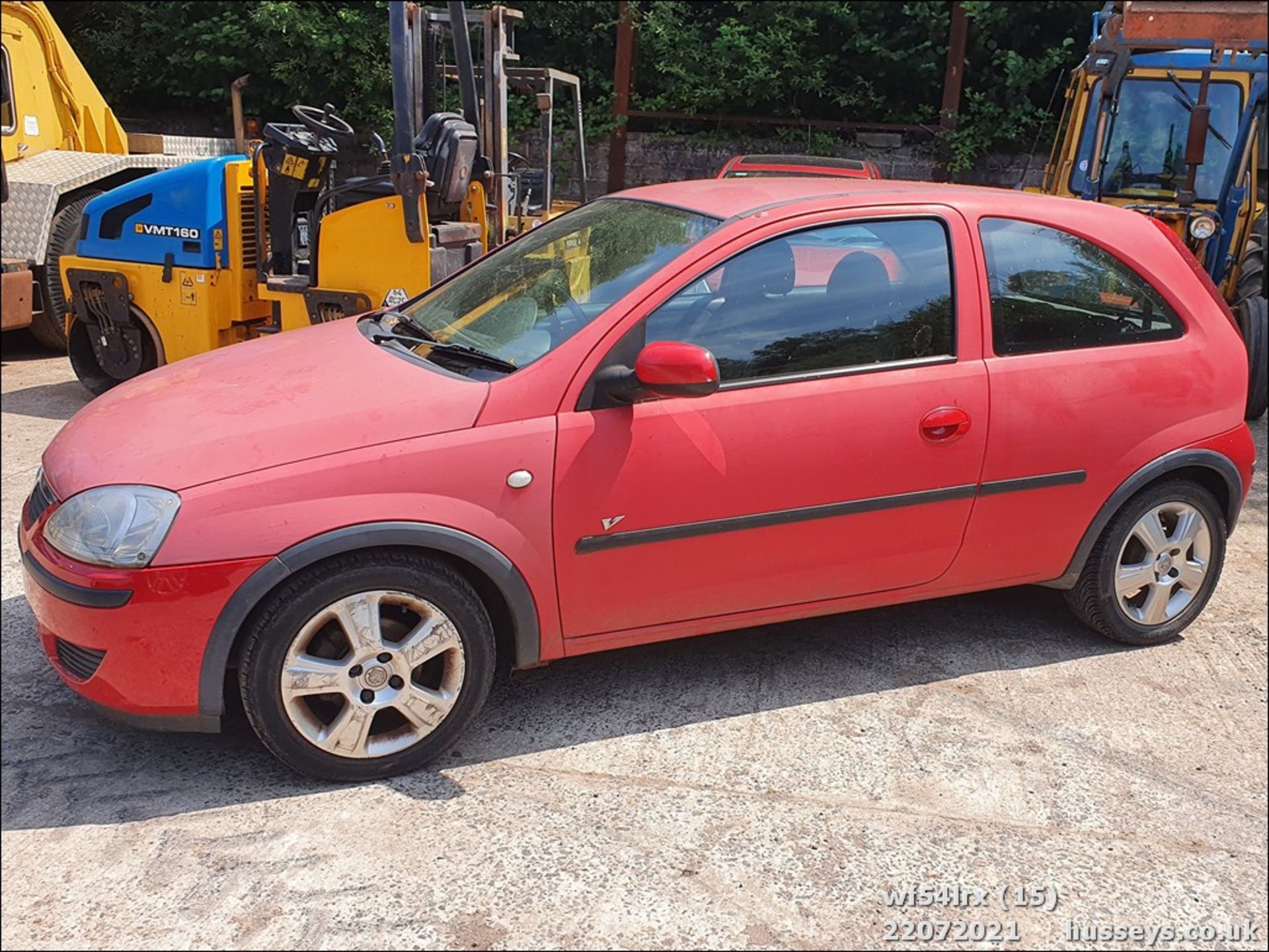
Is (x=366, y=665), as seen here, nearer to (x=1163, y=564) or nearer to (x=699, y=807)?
(x=699, y=807)

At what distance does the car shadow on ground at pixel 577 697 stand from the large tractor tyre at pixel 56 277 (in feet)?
18.2

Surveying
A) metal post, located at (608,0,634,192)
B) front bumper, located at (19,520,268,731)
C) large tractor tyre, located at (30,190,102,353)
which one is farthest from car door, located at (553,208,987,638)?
metal post, located at (608,0,634,192)

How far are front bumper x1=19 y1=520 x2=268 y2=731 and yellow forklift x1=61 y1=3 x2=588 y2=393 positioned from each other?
147 inches

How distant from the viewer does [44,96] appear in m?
9.62

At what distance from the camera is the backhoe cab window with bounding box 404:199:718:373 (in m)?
3.41

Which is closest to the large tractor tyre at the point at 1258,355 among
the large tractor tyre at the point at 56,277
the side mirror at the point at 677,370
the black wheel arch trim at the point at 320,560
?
the side mirror at the point at 677,370

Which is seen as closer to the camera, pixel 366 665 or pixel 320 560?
pixel 320 560

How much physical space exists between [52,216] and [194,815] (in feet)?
24.1

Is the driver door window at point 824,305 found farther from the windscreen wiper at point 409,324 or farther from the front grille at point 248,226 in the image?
the front grille at point 248,226

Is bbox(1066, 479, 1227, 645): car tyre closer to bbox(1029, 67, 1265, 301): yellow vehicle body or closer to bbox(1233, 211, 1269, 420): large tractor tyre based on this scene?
bbox(1233, 211, 1269, 420): large tractor tyre

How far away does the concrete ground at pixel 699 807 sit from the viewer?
2635 millimetres

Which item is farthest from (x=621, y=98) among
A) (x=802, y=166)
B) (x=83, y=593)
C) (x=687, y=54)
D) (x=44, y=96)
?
(x=83, y=593)

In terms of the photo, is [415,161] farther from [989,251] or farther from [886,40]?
[886,40]

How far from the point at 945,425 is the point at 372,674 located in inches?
73.3
